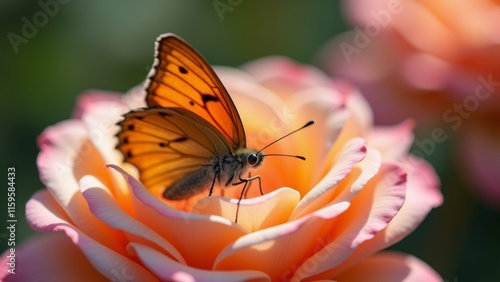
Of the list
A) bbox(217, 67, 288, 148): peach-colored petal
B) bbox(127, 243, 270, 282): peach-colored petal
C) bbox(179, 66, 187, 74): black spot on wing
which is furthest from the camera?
bbox(217, 67, 288, 148): peach-colored petal

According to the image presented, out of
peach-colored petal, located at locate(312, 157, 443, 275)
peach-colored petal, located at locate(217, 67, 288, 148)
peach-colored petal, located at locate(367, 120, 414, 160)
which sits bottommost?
peach-colored petal, located at locate(312, 157, 443, 275)

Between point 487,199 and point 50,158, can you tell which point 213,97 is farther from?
point 487,199

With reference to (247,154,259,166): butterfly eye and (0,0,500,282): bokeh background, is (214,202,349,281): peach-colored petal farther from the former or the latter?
(0,0,500,282): bokeh background

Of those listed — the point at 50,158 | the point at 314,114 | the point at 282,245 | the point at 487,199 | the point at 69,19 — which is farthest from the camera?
the point at 69,19

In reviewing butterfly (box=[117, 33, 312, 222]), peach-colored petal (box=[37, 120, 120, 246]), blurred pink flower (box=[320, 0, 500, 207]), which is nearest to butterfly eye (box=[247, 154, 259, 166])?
butterfly (box=[117, 33, 312, 222])

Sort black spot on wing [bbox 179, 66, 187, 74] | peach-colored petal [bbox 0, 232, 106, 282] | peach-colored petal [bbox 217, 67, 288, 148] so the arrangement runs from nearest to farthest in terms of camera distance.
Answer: peach-colored petal [bbox 0, 232, 106, 282]
black spot on wing [bbox 179, 66, 187, 74]
peach-colored petal [bbox 217, 67, 288, 148]

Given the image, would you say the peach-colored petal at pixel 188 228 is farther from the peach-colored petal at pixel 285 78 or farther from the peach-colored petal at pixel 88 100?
the peach-colored petal at pixel 285 78

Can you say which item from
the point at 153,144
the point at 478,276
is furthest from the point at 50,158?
the point at 478,276
